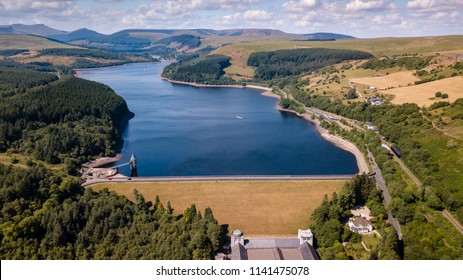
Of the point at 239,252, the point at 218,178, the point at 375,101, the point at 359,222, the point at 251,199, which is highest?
the point at 375,101

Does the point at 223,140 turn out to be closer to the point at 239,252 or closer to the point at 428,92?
the point at 239,252

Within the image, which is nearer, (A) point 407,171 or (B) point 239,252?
(B) point 239,252

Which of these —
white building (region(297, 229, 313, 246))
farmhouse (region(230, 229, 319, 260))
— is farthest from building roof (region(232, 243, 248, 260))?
white building (region(297, 229, 313, 246))

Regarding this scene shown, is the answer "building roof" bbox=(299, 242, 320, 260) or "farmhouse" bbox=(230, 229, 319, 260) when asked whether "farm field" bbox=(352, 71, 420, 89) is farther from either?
"building roof" bbox=(299, 242, 320, 260)

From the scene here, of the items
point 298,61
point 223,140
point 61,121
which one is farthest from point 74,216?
point 298,61

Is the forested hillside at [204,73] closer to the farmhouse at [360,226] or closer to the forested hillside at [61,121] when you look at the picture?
the forested hillside at [61,121]

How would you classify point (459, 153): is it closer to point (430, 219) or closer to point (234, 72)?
point (430, 219)
